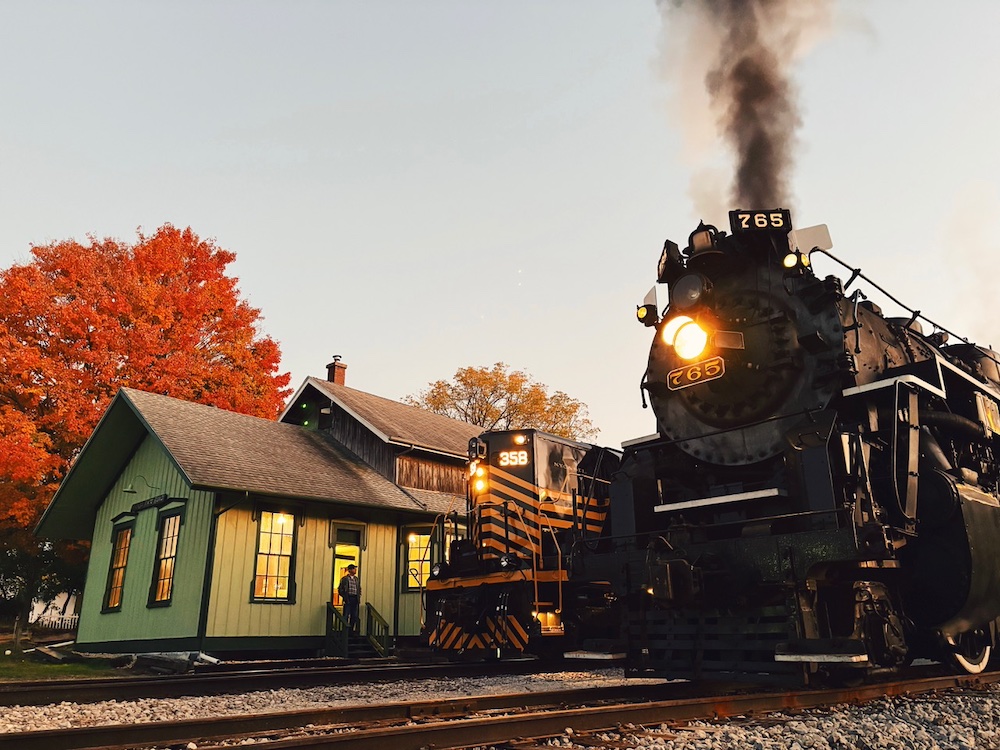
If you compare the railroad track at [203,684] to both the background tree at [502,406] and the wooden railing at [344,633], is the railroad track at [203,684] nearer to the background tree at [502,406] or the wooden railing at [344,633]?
the wooden railing at [344,633]

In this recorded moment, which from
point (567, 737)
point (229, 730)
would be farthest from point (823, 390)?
point (229, 730)

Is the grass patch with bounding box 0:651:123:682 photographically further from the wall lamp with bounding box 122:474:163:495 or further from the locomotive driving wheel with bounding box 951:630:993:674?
the locomotive driving wheel with bounding box 951:630:993:674

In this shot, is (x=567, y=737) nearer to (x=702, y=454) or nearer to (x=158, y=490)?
(x=702, y=454)

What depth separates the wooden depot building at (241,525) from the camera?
1416 centimetres

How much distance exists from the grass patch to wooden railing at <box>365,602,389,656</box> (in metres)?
4.75

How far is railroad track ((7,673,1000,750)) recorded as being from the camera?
4.27m

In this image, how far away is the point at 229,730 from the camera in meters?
5.09

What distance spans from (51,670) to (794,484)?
12099 millimetres

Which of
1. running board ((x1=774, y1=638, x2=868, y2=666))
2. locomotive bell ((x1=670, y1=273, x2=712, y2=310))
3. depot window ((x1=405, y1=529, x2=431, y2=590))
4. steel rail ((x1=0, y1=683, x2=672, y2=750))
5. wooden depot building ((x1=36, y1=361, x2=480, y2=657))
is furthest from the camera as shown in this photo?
depot window ((x1=405, y1=529, x2=431, y2=590))

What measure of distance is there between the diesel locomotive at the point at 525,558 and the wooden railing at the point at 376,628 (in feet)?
18.3

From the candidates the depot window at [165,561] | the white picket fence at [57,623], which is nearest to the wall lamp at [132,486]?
the depot window at [165,561]

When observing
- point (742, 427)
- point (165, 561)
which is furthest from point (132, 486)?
point (742, 427)

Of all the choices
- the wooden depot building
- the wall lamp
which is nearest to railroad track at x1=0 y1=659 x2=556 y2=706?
the wooden depot building

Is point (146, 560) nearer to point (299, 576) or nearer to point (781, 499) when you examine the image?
point (299, 576)
